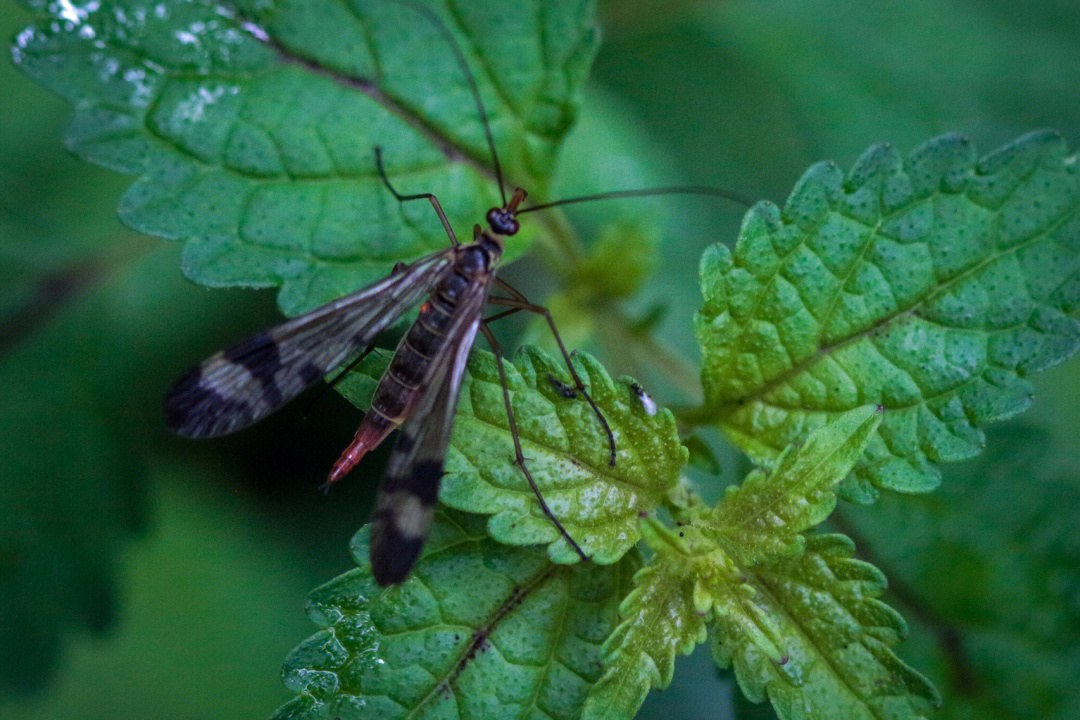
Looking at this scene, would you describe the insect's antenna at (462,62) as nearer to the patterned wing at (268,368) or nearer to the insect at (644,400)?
the patterned wing at (268,368)

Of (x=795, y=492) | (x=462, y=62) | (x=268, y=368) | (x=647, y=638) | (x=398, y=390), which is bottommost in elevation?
(x=268, y=368)

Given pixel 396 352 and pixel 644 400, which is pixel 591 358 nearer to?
pixel 644 400

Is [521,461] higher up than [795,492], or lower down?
lower down

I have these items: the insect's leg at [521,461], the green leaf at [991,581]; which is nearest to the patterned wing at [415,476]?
the insect's leg at [521,461]

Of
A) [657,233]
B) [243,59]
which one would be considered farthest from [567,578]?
[243,59]

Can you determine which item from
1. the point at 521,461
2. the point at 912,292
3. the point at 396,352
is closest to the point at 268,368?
the point at 396,352

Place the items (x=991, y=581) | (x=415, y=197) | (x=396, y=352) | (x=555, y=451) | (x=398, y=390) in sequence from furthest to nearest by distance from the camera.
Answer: (x=991, y=581)
(x=415, y=197)
(x=396, y=352)
(x=398, y=390)
(x=555, y=451)

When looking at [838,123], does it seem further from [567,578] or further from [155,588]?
[155,588]
